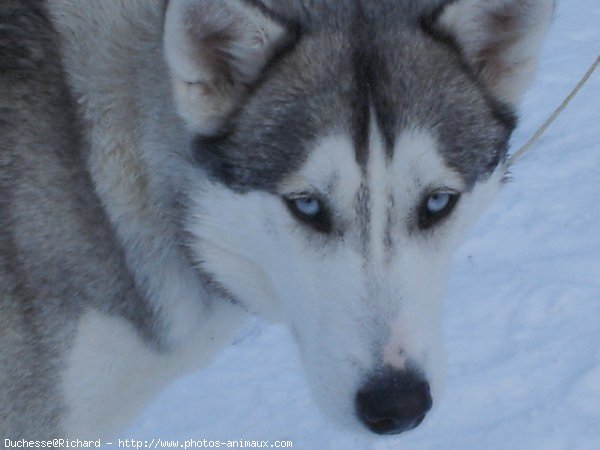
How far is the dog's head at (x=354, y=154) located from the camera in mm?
2418

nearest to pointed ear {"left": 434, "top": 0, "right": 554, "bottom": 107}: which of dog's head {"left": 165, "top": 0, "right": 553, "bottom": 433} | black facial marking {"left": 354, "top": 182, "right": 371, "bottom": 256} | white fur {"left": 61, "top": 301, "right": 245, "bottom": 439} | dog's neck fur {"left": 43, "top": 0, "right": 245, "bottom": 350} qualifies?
dog's head {"left": 165, "top": 0, "right": 553, "bottom": 433}

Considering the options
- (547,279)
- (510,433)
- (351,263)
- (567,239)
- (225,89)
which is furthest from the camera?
(567,239)

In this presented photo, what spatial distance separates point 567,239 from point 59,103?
11.9 ft

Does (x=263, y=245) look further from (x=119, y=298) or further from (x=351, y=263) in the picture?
(x=119, y=298)

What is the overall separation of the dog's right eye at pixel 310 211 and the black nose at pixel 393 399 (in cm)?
46

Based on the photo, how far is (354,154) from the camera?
7.91ft

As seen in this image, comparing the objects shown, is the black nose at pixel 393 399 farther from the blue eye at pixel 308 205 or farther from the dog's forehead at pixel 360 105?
the dog's forehead at pixel 360 105

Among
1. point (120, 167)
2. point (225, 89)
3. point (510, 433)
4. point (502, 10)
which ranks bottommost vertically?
point (510, 433)

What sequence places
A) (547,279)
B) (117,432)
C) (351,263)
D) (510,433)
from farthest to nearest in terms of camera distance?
(547,279) → (510,433) → (117,432) → (351,263)

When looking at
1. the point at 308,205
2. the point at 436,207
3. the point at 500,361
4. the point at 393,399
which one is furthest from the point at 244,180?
the point at 500,361

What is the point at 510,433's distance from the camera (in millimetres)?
4148

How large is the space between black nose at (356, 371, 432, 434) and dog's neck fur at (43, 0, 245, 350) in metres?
0.82

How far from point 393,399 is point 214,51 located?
1.15 m

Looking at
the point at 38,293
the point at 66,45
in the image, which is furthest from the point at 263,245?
the point at 66,45
